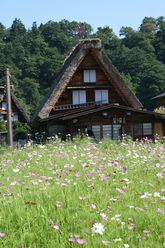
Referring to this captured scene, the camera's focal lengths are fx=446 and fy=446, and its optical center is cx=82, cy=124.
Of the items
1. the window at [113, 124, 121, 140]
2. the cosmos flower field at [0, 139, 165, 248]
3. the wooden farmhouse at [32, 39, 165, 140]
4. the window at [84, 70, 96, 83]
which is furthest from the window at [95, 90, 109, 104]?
the cosmos flower field at [0, 139, 165, 248]

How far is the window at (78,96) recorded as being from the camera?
2769cm

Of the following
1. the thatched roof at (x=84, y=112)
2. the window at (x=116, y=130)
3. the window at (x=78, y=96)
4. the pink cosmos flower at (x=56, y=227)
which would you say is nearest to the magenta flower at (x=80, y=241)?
the pink cosmos flower at (x=56, y=227)

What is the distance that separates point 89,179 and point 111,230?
1.55 m

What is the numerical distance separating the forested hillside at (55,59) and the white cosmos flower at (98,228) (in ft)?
191

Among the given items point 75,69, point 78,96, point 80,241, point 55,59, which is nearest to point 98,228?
point 80,241

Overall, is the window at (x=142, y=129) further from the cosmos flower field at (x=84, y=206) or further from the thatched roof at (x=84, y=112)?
the cosmos flower field at (x=84, y=206)

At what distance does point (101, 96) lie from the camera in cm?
2820

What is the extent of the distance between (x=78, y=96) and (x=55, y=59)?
4846cm

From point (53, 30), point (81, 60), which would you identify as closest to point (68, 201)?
point (81, 60)

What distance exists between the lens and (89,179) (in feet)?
15.8

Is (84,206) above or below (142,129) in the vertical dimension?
above

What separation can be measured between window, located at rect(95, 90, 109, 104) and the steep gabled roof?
0.85 meters

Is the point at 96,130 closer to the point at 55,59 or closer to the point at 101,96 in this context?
the point at 101,96

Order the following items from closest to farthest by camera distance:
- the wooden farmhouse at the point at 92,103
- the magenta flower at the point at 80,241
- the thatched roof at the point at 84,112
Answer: the magenta flower at the point at 80,241, the thatched roof at the point at 84,112, the wooden farmhouse at the point at 92,103
